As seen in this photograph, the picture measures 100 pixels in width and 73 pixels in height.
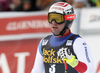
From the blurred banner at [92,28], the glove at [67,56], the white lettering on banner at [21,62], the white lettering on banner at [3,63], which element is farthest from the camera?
the blurred banner at [92,28]

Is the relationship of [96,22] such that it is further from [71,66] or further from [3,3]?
[71,66]

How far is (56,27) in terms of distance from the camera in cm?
403

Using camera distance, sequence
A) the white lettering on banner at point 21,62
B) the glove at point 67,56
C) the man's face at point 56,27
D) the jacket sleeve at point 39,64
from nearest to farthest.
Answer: the glove at point 67,56, the man's face at point 56,27, the jacket sleeve at point 39,64, the white lettering on banner at point 21,62

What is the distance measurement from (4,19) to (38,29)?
2.71ft

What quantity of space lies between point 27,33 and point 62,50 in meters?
2.98

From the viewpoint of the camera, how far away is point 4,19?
654 centimetres

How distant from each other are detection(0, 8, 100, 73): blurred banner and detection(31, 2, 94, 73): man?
2.48m

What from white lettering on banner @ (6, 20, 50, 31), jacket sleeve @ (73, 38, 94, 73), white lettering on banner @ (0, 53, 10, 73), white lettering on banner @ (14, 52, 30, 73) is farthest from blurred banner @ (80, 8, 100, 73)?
jacket sleeve @ (73, 38, 94, 73)

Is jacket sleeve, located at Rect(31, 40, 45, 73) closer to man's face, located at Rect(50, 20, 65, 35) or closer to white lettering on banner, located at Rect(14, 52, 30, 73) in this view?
man's face, located at Rect(50, 20, 65, 35)

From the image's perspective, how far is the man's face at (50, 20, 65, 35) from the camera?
158 inches

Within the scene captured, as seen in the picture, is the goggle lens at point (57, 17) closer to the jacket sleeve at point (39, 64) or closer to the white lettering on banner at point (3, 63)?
the jacket sleeve at point (39, 64)

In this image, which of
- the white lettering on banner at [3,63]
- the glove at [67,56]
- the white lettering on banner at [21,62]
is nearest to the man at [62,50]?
the glove at [67,56]

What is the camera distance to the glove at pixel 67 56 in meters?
3.79

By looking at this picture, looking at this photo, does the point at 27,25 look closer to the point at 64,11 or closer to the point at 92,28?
the point at 92,28
